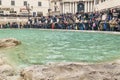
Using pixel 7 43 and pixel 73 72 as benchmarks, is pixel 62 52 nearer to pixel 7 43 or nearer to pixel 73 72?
pixel 7 43

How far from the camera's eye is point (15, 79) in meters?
10.8

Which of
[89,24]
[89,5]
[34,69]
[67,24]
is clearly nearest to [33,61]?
[34,69]

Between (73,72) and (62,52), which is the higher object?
(73,72)

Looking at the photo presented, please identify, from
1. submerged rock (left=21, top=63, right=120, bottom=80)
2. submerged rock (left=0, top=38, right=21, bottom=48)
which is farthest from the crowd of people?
submerged rock (left=21, top=63, right=120, bottom=80)

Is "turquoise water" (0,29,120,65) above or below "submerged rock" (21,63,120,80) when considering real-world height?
below

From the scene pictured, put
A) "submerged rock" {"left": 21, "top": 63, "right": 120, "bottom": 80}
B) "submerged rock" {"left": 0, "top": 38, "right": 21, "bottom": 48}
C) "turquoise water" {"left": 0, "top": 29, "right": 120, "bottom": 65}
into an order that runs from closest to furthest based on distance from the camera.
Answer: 1. "submerged rock" {"left": 21, "top": 63, "right": 120, "bottom": 80}
2. "turquoise water" {"left": 0, "top": 29, "right": 120, "bottom": 65}
3. "submerged rock" {"left": 0, "top": 38, "right": 21, "bottom": 48}

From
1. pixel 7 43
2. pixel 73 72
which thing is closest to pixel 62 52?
pixel 7 43

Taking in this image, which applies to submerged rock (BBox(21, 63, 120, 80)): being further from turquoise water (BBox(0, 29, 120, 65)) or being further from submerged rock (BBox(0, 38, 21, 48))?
submerged rock (BBox(0, 38, 21, 48))

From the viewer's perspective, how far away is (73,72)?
8852mm

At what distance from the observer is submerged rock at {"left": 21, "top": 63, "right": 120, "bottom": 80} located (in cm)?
848

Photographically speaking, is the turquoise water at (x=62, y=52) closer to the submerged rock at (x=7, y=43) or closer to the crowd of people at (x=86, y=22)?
the submerged rock at (x=7, y=43)

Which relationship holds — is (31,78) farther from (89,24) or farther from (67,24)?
(67,24)

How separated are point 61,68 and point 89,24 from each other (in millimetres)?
42484

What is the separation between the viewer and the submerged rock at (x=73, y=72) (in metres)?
8.48
